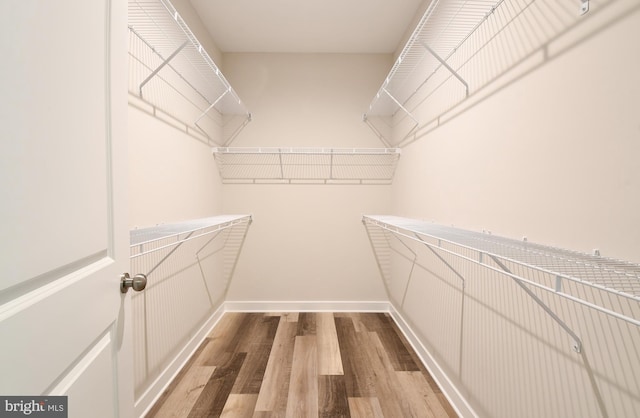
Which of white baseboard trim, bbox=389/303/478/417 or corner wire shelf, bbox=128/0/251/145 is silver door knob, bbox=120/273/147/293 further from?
white baseboard trim, bbox=389/303/478/417

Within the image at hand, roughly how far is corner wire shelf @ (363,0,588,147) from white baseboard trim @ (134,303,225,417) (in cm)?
219

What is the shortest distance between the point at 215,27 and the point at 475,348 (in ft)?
9.16

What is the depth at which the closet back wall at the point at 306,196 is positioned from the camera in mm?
2678

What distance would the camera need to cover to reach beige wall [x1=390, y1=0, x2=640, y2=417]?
69cm

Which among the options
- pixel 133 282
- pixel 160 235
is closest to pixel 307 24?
pixel 160 235

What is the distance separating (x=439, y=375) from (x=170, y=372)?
1595mm

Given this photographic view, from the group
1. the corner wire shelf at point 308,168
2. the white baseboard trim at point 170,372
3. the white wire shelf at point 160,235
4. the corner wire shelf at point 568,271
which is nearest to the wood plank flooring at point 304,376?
the white baseboard trim at point 170,372

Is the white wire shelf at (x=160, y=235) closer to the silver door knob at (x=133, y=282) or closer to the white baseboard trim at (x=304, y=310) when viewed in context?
the silver door knob at (x=133, y=282)

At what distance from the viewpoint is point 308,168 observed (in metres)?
2.71

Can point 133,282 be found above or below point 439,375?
above

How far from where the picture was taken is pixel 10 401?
1.27 feet

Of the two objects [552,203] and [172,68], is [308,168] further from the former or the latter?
[552,203]

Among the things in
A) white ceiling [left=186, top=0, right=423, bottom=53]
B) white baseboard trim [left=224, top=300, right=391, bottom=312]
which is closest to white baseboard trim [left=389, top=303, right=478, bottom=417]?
white baseboard trim [left=224, top=300, right=391, bottom=312]

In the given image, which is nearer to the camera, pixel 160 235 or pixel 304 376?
pixel 160 235
